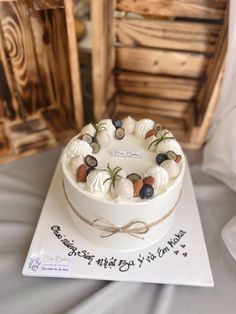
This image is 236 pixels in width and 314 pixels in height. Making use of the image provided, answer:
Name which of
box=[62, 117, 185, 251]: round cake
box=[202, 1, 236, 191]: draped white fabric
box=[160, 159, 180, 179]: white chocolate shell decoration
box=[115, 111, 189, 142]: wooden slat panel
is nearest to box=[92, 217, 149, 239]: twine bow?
box=[62, 117, 185, 251]: round cake

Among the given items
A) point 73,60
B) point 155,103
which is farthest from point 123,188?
point 155,103

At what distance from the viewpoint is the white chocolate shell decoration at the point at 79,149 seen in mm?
580

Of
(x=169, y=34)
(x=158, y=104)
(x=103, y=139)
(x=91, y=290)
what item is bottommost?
(x=91, y=290)

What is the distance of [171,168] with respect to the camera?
1.79 ft

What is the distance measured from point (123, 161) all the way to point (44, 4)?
0.35 m

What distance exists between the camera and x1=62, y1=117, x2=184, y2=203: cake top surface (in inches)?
20.5

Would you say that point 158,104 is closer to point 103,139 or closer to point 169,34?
point 169,34

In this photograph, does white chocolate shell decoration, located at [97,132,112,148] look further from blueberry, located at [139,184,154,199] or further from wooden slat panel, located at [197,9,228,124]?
wooden slat panel, located at [197,9,228,124]

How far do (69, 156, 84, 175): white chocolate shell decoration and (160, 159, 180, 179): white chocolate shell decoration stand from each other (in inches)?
5.8

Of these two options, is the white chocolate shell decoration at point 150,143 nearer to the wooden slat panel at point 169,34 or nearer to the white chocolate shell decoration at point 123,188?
the white chocolate shell decoration at point 123,188

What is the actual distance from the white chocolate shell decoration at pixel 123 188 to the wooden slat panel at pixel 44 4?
1.26 feet

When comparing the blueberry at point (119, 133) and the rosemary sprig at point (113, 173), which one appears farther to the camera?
the blueberry at point (119, 133)

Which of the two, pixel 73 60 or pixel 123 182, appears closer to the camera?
pixel 123 182

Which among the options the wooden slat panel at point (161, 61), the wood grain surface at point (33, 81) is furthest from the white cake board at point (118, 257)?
the wooden slat panel at point (161, 61)
